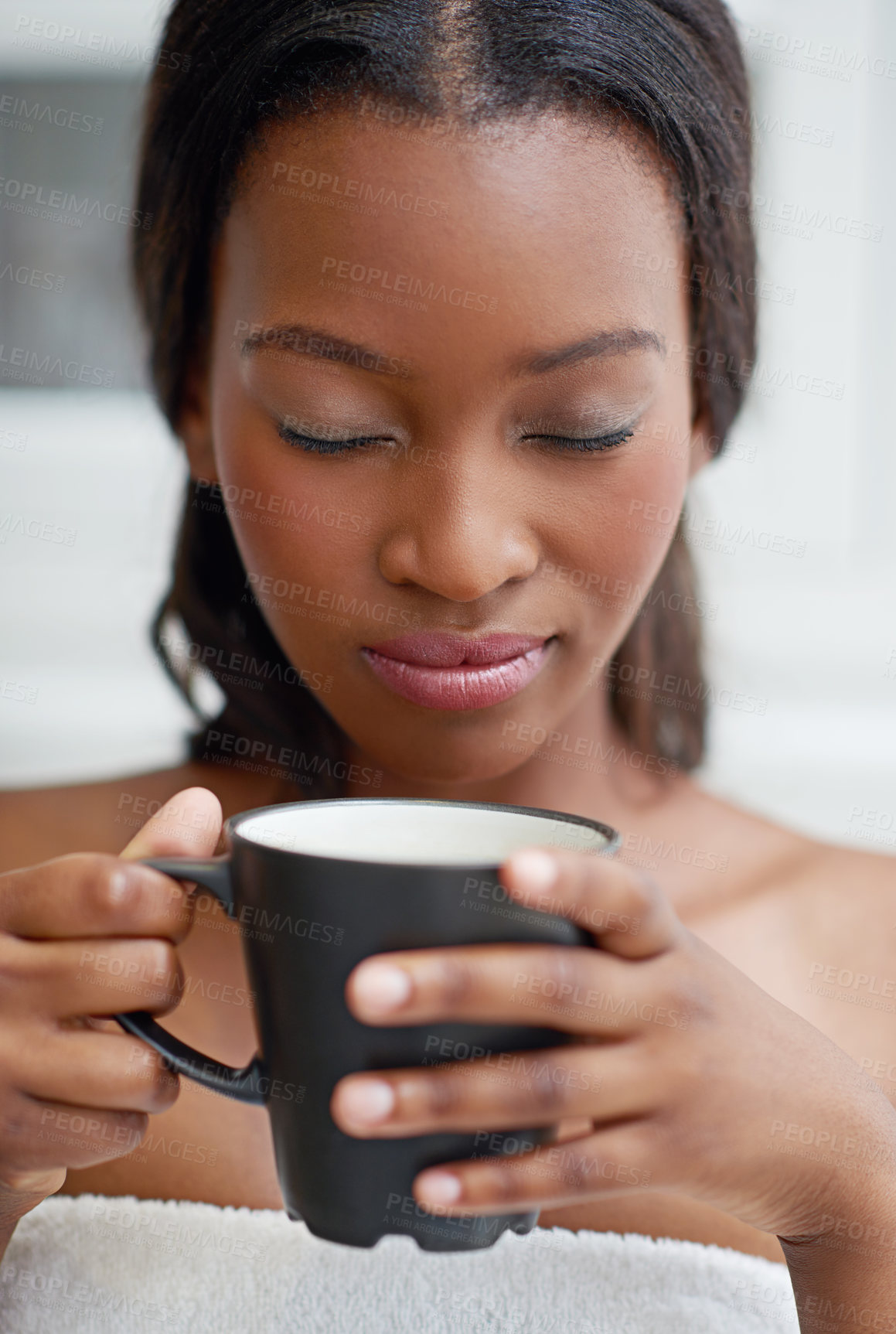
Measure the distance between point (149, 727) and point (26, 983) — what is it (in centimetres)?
140

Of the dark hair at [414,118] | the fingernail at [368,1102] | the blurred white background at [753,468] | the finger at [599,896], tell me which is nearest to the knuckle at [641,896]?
the finger at [599,896]

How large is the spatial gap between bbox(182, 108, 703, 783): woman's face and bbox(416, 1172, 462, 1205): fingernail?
1.13 feet

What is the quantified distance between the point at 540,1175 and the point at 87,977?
197 mm

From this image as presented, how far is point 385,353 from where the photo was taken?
2.24ft

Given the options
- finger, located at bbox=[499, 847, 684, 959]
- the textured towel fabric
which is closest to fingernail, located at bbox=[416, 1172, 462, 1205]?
finger, located at bbox=[499, 847, 684, 959]

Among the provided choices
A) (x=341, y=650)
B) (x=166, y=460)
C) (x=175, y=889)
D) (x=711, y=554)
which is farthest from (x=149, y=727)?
(x=175, y=889)

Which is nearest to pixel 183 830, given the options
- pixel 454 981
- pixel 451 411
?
pixel 454 981

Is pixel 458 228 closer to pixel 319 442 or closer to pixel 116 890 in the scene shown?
pixel 319 442

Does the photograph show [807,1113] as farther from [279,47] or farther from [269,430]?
[279,47]

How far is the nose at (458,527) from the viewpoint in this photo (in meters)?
0.69

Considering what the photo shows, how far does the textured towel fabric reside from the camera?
682 millimetres

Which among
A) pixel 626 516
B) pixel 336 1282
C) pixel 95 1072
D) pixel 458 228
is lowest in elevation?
pixel 336 1282

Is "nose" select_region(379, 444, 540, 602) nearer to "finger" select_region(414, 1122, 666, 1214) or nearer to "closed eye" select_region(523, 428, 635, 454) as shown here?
"closed eye" select_region(523, 428, 635, 454)

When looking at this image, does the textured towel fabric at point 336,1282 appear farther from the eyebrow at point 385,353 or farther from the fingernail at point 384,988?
A: the eyebrow at point 385,353
